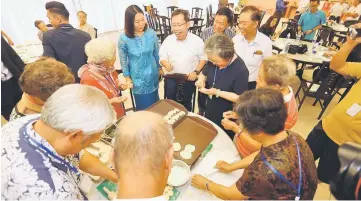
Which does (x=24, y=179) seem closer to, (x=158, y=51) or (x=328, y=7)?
(x=158, y=51)

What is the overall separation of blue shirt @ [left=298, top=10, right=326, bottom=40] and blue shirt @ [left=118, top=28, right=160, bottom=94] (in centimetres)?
401

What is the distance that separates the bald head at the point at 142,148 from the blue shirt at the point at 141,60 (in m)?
1.63

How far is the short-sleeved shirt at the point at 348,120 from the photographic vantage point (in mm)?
1508

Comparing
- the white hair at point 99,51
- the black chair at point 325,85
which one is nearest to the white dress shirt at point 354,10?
the black chair at point 325,85

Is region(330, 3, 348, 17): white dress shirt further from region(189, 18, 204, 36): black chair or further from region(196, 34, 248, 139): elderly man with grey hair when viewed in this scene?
region(196, 34, 248, 139): elderly man with grey hair

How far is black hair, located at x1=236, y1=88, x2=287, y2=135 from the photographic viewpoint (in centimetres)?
103

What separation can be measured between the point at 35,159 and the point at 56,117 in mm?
195

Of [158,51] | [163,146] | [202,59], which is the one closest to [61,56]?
[158,51]

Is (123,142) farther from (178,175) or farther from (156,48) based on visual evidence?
(156,48)

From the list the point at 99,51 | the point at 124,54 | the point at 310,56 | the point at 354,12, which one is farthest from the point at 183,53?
the point at 354,12

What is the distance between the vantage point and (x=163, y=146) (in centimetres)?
77

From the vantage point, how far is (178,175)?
1.23 m

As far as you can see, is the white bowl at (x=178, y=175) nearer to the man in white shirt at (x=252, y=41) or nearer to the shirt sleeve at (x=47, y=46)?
the man in white shirt at (x=252, y=41)

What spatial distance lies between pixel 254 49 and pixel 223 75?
0.82 m
